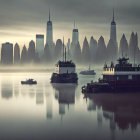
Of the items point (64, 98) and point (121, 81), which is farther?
point (121, 81)

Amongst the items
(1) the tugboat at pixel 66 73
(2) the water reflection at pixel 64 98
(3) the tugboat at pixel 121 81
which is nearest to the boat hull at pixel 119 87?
(3) the tugboat at pixel 121 81

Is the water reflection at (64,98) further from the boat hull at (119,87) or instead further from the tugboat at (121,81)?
the boat hull at (119,87)

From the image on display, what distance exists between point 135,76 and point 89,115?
35.3 meters

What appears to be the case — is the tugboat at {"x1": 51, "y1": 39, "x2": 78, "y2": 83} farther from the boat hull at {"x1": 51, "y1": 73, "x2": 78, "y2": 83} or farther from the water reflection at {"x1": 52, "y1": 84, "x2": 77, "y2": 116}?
the water reflection at {"x1": 52, "y1": 84, "x2": 77, "y2": 116}

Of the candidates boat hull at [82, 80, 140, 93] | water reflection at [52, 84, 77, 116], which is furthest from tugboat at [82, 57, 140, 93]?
water reflection at [52, 84, 77, 116]

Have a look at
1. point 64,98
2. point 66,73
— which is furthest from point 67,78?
point 64,98

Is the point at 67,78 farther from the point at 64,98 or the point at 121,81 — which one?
the point at 64,98

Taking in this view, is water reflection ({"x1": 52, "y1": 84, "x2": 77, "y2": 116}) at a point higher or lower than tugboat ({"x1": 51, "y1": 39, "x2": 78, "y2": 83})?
lower

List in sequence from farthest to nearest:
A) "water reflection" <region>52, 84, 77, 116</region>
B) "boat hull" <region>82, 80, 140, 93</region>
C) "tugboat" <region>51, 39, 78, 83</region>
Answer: "tugboat" <region>51, 39, 78, 83</region> → "boat hull" <region>82, 80, 140, 93</region> → "water reflection" <region>52, 84, 77, 116</region>

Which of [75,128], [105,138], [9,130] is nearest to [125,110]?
[75,128]

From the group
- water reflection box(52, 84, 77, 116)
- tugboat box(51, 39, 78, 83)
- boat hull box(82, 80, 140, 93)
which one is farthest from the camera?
tugboat box(51, 39, 78, 83)

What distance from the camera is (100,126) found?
33.2 m

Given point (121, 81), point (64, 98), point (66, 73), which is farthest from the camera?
point (66, 73)

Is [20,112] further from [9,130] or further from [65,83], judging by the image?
[65,83]
